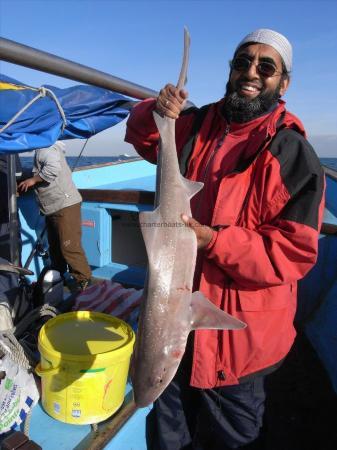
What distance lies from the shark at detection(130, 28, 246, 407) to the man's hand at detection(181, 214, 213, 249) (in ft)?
0.12

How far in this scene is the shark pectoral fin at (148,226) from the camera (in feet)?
6.73

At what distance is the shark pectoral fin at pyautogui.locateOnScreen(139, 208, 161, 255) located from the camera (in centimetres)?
205

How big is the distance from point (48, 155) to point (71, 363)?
13.3 feet

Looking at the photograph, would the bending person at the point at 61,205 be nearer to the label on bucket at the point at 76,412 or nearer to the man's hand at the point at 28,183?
the man's hand at the point at 28,183

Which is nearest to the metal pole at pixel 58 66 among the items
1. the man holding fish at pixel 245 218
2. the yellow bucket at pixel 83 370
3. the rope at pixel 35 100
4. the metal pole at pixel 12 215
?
the man holding fish at pixel 245 218

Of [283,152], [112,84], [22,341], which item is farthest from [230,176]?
[22,341]

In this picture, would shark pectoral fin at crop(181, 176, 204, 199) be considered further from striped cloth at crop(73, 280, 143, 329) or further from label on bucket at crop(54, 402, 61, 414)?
striped cloth at crop(73, 280, 143, 329)

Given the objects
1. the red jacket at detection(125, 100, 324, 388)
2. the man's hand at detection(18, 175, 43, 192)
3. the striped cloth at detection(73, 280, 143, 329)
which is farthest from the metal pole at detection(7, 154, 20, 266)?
the red jacket at detection(125, 100, 324, 388)

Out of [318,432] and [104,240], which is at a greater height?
[104,240]

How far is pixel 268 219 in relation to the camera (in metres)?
2.17

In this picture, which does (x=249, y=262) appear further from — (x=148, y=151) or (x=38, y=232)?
(x=38, y=232)

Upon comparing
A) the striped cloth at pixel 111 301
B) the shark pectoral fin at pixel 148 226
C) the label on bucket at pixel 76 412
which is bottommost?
the label on bucket at pixel 76 412

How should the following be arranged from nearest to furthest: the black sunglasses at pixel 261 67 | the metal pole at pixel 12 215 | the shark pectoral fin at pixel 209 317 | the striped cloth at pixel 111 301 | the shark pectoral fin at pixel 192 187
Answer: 1. the shark pectoral fin at pixel 209 317
2. the shark pectoral fin at pixel 192 187
3. the black sunglasses at pixel 261 67
4. the striped cloth at pixel 111 301
5. the metal pole at pixel 12 215

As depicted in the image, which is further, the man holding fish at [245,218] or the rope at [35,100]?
the rope at [35,100]
